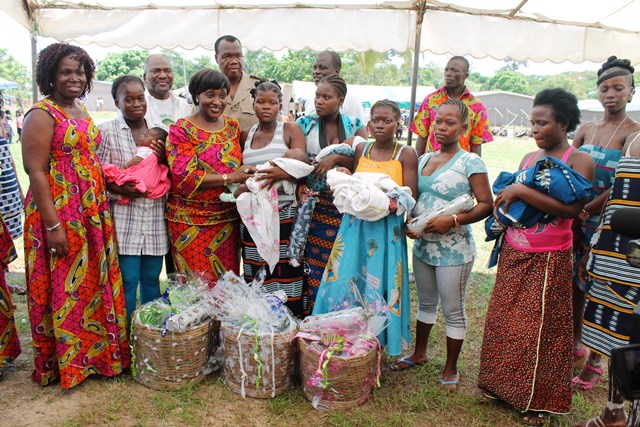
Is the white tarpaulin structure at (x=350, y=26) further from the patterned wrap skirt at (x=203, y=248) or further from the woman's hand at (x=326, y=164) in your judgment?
the patterned wrap skirt at (x=203, y=248)

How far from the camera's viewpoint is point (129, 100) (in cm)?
312

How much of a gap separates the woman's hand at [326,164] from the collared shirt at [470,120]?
174 cm

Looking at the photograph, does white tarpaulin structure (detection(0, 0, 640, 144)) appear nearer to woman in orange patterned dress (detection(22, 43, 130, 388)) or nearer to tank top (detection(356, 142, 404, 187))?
tank top (detection(356, 142, 404, 187))

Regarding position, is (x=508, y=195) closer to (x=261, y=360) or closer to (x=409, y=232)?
(x=409, y=232)

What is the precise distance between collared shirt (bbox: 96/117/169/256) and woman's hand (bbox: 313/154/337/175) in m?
1.10

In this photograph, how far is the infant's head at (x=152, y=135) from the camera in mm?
3180

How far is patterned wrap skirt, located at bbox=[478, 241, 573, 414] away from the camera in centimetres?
262

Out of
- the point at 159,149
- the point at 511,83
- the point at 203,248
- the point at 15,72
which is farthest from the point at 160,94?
the point at 511,83

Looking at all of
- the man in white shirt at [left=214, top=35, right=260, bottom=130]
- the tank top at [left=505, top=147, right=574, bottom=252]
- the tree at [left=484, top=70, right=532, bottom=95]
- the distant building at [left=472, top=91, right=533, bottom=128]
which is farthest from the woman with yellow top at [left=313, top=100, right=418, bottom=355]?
the tree at [left=484, top=70, right=532, bottom=95]

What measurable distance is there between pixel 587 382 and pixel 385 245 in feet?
5.53

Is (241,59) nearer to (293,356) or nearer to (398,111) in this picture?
(398,111)

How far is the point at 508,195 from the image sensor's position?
8.63 ft

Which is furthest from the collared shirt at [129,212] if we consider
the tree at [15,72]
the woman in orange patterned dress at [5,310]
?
the tree at [15,72]

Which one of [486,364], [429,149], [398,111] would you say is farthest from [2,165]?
[486,364]
